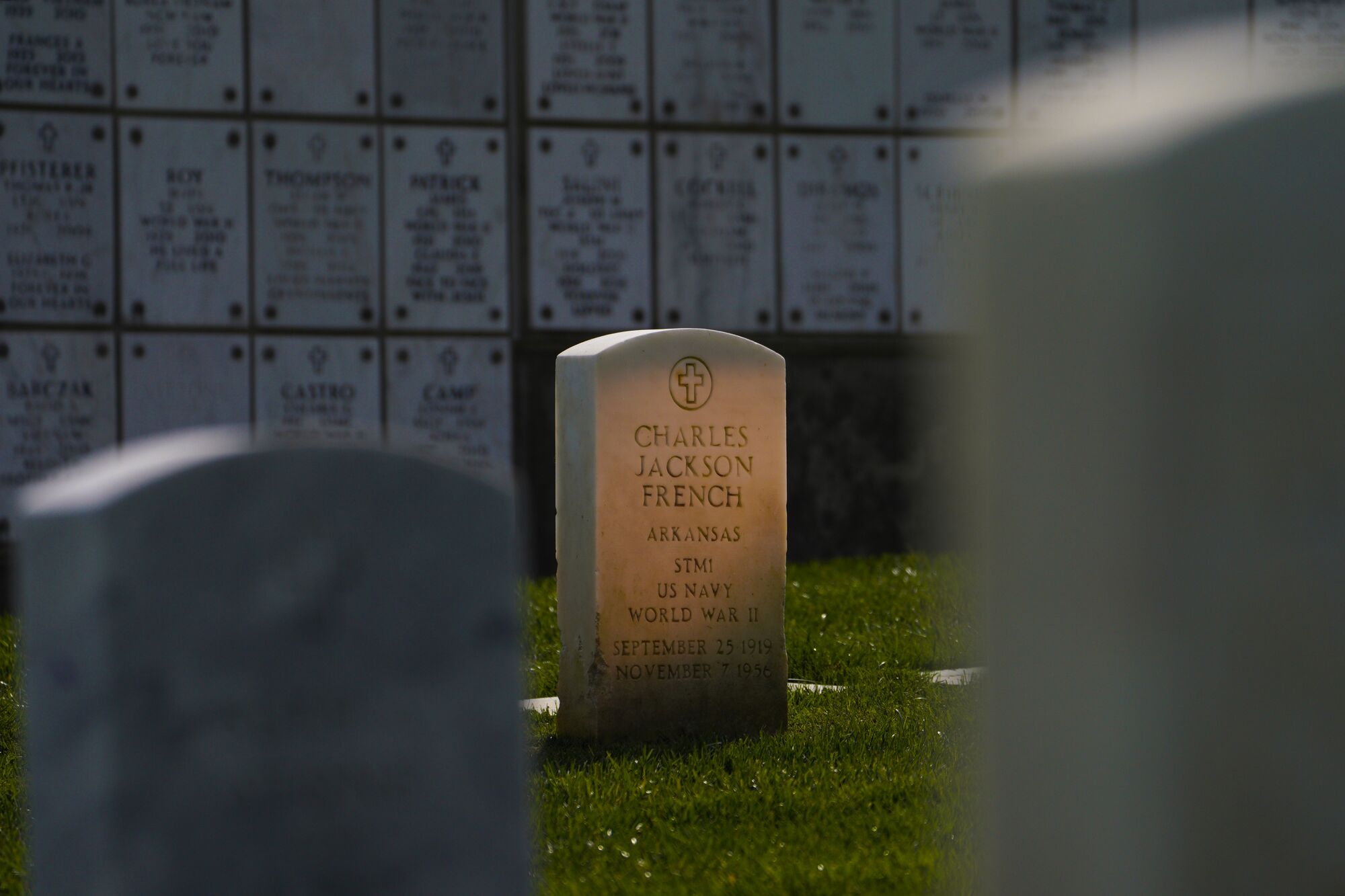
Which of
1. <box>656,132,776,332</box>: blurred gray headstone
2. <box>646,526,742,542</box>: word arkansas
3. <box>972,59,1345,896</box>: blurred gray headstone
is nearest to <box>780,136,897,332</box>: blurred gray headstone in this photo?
<box>656,132,776,332</box>: blurred gray headstone

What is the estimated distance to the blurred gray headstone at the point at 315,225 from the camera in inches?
328

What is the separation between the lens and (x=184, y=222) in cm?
826

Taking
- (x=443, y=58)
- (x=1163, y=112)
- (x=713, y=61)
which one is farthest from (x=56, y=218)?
(x=1163, y=112)

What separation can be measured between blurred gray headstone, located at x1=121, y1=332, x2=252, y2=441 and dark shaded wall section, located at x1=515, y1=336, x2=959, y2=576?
1.60 metres

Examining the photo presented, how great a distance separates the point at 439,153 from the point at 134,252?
162cm

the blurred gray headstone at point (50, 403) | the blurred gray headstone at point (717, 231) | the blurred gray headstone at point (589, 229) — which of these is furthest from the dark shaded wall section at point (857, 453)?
the blurred gray headstone at point (50, 403)

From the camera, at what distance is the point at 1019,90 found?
943 centimetres

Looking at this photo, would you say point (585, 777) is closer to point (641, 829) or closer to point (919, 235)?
point (641, 829)

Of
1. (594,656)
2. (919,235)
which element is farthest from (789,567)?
(594,656)

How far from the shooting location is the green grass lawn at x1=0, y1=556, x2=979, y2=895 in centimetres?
355

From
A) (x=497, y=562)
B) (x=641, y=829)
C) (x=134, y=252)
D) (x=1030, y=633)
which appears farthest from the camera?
(x=134, y=252)

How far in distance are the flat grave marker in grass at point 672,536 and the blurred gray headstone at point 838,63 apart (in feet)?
13.1

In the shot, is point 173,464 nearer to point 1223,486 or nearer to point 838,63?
point 1223,486

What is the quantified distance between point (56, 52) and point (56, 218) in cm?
82
